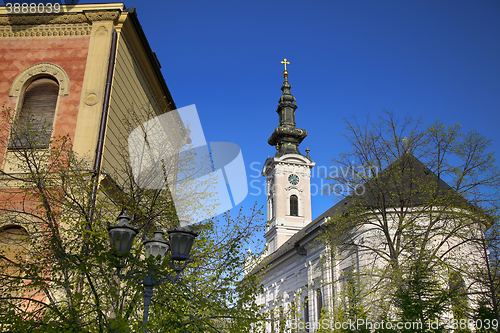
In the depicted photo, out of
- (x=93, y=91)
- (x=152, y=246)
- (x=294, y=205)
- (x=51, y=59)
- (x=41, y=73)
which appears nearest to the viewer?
(x=152, y=246)

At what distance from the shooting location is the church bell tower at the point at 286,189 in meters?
51.8

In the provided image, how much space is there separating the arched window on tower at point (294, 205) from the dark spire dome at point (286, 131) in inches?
241

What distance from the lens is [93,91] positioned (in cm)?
1315

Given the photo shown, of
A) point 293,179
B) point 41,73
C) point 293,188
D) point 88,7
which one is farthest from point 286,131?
point 41,73

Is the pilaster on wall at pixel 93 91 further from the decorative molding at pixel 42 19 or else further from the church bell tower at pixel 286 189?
the church bell tower at pixel 286 189

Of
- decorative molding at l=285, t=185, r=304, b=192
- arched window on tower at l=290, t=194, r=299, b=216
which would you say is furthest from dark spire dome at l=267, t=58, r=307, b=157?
arched window on tower at l=290, t=194, r=299, b=216

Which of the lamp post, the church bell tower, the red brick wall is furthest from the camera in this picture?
the church bell tower

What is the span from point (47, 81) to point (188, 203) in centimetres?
658

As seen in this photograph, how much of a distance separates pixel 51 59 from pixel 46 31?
122cm

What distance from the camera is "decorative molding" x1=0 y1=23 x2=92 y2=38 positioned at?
14.1 metres

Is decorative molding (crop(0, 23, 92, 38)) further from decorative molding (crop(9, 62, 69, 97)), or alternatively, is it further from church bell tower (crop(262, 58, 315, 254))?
church bell tower (crop(262, 58, 315, 254))

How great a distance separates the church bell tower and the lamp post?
4345cm

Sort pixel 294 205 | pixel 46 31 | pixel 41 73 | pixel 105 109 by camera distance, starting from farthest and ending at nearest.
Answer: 1. pixel 294 205
2. pixel 46 31
3. pixel 41 73
4. pixel 105 109

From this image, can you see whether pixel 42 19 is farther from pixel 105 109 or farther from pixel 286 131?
pixel 286 131
